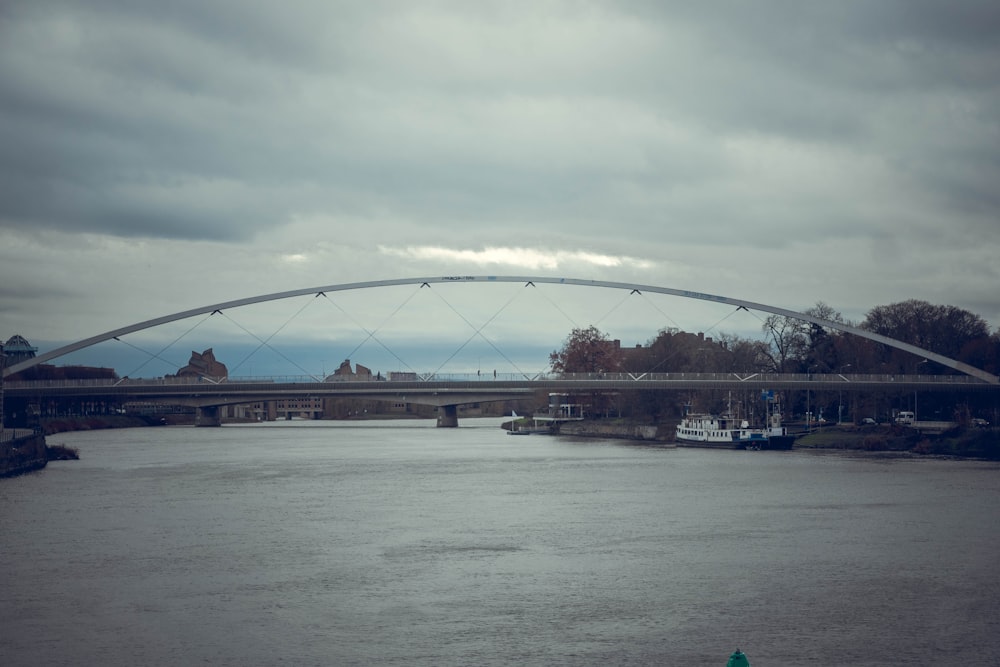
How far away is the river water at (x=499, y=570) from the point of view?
19.8 meters

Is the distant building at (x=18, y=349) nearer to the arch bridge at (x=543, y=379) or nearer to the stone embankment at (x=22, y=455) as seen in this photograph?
the arch bridge at (x=543, y=379)

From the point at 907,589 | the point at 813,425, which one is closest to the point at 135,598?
the point at 907,589

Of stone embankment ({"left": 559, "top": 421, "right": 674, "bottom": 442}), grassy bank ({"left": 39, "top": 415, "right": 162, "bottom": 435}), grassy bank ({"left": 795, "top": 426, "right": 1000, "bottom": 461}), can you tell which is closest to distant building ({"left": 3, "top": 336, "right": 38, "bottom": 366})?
grassy bank ({"left": 39, "top": 415, "right": 162, "bottom": 435})

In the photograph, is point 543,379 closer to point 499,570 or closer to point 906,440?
point 906,440

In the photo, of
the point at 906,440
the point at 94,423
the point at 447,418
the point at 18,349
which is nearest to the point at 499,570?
the point at 906,440

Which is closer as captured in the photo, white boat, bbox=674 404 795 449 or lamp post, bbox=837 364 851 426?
white boat, bbox=674 404 795 449

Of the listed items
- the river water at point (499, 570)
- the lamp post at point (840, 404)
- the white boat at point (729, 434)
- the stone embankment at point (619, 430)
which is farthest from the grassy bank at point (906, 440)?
the river water at point (499, 570)

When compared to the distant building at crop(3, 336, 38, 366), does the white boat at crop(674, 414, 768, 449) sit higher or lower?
lower

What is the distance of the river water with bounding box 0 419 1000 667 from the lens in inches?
778

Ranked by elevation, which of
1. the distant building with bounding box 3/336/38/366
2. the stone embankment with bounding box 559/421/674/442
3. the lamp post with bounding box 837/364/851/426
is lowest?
the stone embankment with bounding box 559/421/674/442

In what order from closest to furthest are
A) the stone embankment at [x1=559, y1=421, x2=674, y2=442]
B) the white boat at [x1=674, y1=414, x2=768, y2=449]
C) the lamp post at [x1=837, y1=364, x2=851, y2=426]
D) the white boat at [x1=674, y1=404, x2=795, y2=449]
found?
the white boat at [x1=674, y1=404, x2=795, y2=449], the white boat at [x1=674, y1=414, x2=768, y2=449], the lamp post at [x1=837, y1=364, x2=851, y2=426], the stone embankment at [x1=559, y1=421, x2=674, y2=442]

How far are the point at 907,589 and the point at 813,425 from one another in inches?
2675

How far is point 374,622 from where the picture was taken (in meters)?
21.6

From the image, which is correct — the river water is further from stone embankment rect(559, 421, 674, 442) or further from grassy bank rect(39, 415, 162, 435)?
grassy bank rect(39, 415, 162, 435)
